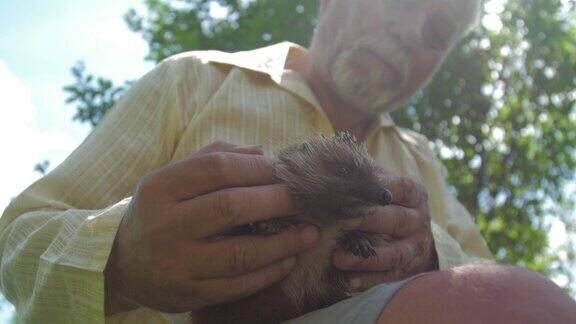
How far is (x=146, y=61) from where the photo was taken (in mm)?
8445

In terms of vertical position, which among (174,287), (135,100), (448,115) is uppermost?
(135,100)

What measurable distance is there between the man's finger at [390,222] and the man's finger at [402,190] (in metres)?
0.03

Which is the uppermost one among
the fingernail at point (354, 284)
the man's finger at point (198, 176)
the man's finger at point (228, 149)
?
the man's finger at point (228, 149)

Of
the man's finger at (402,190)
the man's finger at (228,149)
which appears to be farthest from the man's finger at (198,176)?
the man's finger at (402,190)

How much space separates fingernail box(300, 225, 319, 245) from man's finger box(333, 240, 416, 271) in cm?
22

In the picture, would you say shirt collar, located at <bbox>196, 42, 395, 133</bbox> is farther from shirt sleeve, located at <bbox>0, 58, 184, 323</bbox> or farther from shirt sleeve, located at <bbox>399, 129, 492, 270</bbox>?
shirt sleeve, located at <bbox>399, 129, 492, 270</bbox>

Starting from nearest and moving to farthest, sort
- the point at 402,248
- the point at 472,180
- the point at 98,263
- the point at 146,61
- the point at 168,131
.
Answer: the point at 98,263 → the point at 402,248 → the point at 168,131 → the point at 146,61 → the point at 472,180

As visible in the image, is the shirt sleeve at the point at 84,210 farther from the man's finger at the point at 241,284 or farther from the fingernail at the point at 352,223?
the fingernail at the point at 352,223

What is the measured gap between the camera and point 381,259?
1957mm

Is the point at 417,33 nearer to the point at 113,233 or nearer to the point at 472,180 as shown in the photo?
the point at 113,233

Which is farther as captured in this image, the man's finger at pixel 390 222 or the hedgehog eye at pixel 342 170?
the hedgehog eye at pixel 342 170

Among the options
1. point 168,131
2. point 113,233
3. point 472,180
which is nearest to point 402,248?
point 113,233

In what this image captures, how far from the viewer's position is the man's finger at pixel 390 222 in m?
2.01

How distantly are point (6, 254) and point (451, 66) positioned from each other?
306 inches
